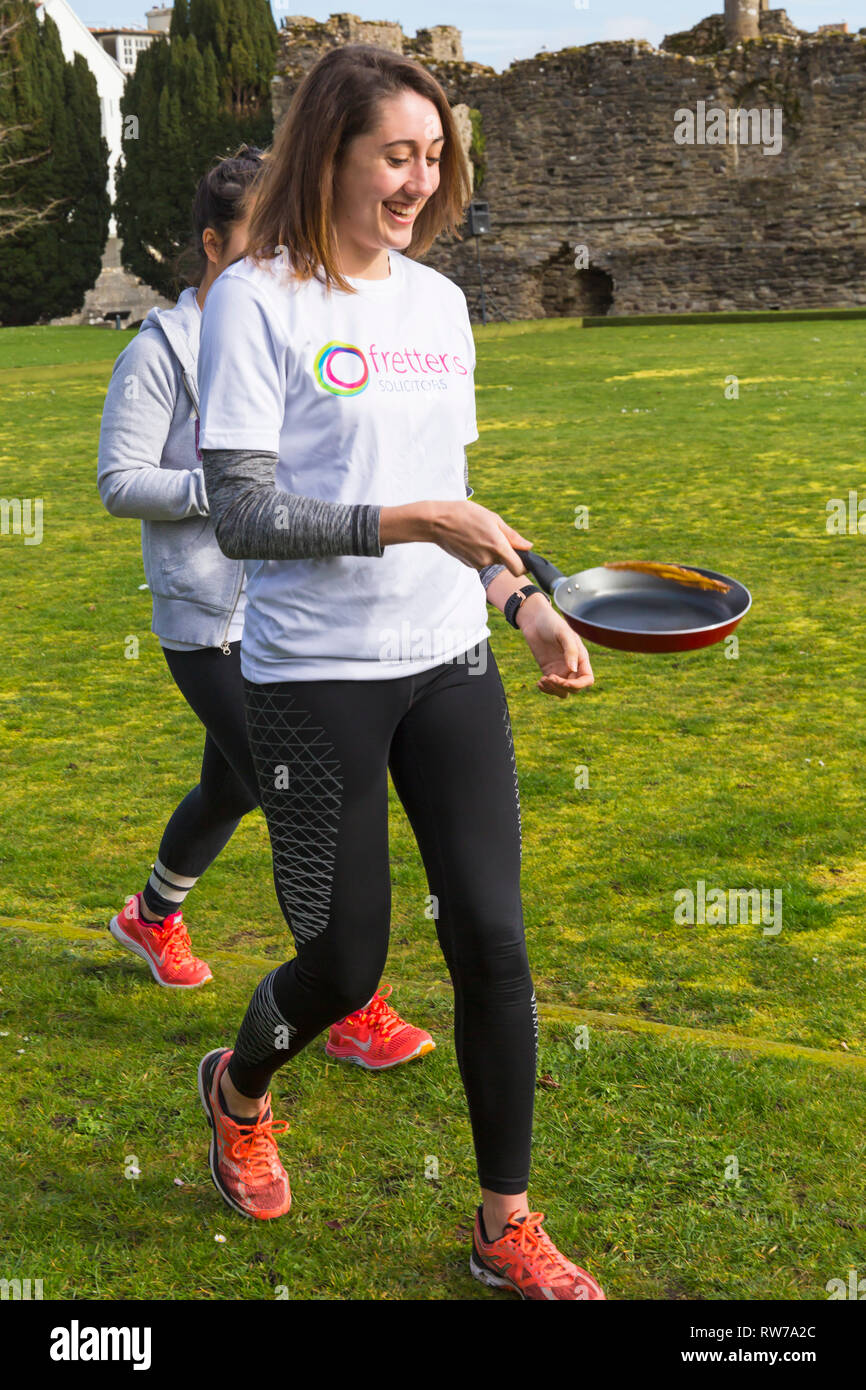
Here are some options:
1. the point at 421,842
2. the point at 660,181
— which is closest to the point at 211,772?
the point at 421,842

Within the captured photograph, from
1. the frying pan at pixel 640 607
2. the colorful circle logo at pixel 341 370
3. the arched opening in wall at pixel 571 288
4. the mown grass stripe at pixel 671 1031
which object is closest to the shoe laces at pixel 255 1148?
the mown grass stripe at pixel 671 1031

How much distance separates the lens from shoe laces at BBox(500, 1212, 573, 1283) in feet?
7.81

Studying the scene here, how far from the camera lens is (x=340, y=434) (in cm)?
223

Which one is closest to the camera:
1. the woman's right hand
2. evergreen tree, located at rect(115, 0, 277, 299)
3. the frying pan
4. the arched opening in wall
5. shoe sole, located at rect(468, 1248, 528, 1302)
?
the woman's right hand

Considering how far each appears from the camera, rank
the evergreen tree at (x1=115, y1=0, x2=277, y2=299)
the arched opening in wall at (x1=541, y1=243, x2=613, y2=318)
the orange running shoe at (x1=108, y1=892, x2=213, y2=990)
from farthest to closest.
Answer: the evergreen tree at (x1=115, y1=0, x2=277, y2=299) < the arched opening in wall at (x1=541, y1=243, x2=613, y2=318) < the orange running shoe at (x1=108, y1=892, x2=213, y2=990)

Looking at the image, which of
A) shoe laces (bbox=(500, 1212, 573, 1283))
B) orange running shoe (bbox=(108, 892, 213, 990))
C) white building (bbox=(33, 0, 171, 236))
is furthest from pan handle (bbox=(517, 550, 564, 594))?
white building (bbox=(33, 0, 171, 236))

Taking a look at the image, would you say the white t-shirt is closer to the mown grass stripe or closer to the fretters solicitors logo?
the fretters solicitors logo

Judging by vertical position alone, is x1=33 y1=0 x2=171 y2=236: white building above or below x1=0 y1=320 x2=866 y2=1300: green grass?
above

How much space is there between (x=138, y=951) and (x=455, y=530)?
2038mm

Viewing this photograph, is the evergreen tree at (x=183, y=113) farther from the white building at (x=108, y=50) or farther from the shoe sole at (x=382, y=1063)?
the shoe sole at (x=382, y=1063)

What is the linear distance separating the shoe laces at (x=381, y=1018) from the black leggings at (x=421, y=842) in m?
0.76

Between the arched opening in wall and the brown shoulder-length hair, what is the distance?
1371 inches
